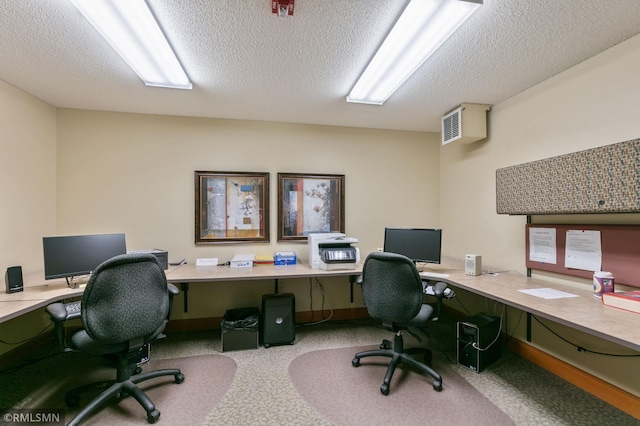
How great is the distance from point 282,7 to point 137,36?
99cm

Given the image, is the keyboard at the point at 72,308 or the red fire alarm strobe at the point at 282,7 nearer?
the red fire alarm strobe at the point at 282,7

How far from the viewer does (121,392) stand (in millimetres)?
1890

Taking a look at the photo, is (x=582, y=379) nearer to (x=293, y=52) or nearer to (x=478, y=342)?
(x=478, y=342)

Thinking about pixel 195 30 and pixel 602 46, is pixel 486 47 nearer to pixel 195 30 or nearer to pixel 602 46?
pixel 602 46

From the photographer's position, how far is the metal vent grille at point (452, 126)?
9.50 ft

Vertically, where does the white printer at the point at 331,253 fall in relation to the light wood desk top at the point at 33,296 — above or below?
above

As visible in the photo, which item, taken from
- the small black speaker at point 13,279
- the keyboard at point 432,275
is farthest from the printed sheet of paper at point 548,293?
the small black speaker at point 13,279

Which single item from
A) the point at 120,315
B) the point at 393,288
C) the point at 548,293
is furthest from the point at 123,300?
the point at 548,293

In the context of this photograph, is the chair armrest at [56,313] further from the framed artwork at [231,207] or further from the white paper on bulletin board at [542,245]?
the white paper on bulletin board at [542,245]

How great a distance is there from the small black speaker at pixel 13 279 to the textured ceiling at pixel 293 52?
5.16 feet

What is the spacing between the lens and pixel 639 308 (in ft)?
5.09

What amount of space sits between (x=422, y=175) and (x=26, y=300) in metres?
4.11

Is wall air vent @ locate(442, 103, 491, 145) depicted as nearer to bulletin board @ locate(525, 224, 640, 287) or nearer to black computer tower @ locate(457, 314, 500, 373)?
bulletin board @ locate(525, 224, 640, 287)

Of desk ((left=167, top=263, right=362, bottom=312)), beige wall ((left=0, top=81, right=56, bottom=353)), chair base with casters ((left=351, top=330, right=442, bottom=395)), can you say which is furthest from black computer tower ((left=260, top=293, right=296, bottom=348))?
beige wall ((left=0, top=81, right=56, bottom=353))
